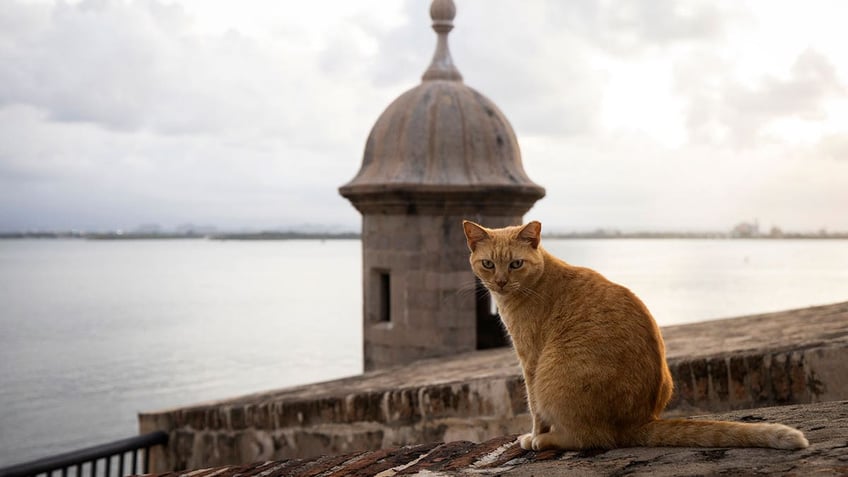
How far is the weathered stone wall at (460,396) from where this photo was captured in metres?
Answer: 3.86

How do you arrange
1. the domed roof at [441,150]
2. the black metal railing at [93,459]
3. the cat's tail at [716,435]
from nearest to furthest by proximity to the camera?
the cat's tail at [716,435] < the black metal railing at [93,459] < the domed roof at [441,150]

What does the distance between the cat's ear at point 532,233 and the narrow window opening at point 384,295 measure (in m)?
6.34

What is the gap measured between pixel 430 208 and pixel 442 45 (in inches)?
89.6

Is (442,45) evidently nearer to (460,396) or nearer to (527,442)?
(460,396)

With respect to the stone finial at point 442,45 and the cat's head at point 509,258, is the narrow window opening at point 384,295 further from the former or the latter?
the cat's head at point 509,258

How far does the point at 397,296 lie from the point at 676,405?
16.7 feet

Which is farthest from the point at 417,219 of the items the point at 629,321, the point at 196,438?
the point at 629,321

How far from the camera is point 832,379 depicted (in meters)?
3.69

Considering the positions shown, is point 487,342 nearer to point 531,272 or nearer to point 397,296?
point 397,296

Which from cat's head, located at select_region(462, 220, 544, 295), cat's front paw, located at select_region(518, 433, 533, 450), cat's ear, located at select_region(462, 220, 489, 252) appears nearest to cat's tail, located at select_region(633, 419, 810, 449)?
cat's front paw, located at select_region(518, 433, 533, 450)

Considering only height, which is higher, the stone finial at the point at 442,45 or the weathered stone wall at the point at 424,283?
the stone finial at the point at 442,45

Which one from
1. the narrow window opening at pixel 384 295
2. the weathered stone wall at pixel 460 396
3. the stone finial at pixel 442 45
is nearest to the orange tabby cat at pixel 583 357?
the weathered stone wall at pixel 460 396

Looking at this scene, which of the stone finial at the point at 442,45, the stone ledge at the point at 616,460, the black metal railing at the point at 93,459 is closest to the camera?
the stone ledge at the point at 616,460

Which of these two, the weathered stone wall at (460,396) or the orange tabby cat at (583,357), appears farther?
the weathered stone wall at (460,396)
